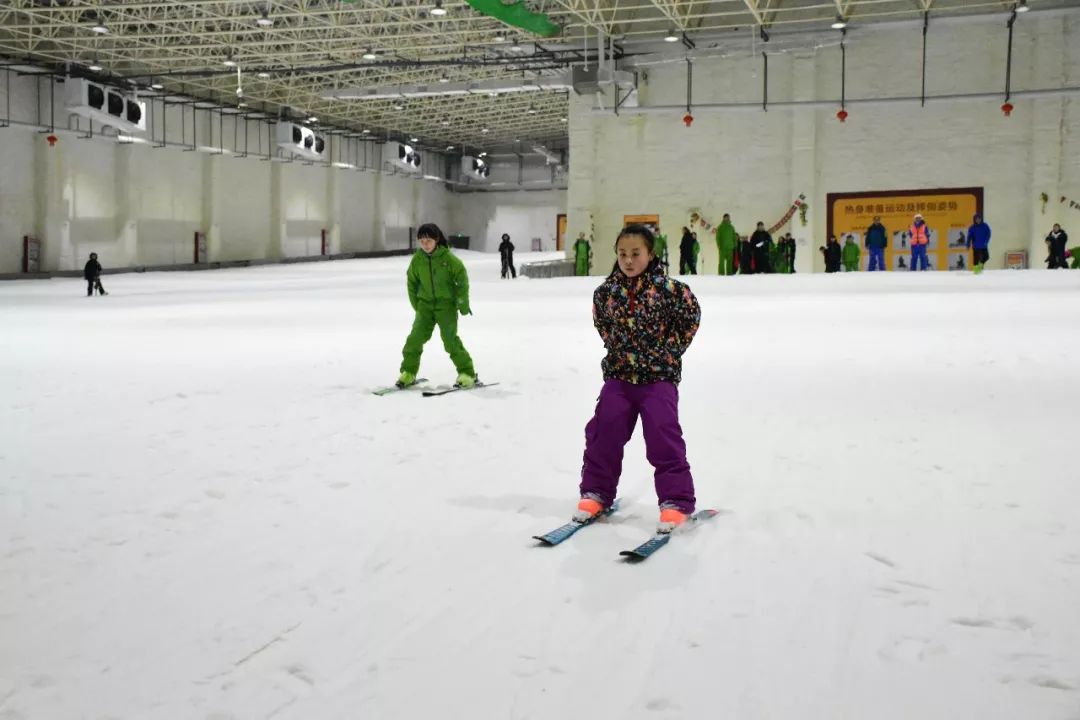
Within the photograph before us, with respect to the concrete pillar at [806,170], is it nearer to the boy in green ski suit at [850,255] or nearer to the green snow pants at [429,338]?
the boy in green ski suit at [850,255]

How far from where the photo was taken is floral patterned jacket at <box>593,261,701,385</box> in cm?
436

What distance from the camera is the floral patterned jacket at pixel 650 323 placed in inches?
172

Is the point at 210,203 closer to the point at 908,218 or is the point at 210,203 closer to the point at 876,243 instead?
the point at 876,243

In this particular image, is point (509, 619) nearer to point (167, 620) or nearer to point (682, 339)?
Result: point (167, 620)

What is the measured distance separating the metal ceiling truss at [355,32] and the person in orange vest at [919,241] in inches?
206

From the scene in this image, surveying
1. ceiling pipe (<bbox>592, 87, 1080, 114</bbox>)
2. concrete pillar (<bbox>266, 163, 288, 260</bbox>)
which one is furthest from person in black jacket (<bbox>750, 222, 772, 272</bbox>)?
concrete pillar (<bbox>266, 163, 288, 260</bbox>)

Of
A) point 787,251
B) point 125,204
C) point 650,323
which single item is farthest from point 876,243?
point 125,204

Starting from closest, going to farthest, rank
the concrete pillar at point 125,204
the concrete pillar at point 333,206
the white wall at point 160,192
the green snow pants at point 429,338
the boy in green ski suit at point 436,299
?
the boy in green ski suit at point 436,299 < the green snow pants at point 429,338 < the white wall at point 160,192 < the concrete pillar at point 125,204 < the concrete pillar at point 333,206

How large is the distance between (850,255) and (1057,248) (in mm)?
4817

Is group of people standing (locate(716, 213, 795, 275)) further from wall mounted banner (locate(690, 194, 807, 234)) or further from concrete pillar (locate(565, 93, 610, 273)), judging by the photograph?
concrete pillar (locate(565, 93, 610, 273))

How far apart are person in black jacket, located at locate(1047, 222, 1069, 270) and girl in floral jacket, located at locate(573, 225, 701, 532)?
23160 millimetres

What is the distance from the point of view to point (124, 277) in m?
31.9

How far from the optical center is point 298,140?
131 feet

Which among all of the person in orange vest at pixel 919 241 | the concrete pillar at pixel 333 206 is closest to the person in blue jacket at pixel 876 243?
the person in orange vest at pixel 919 241
